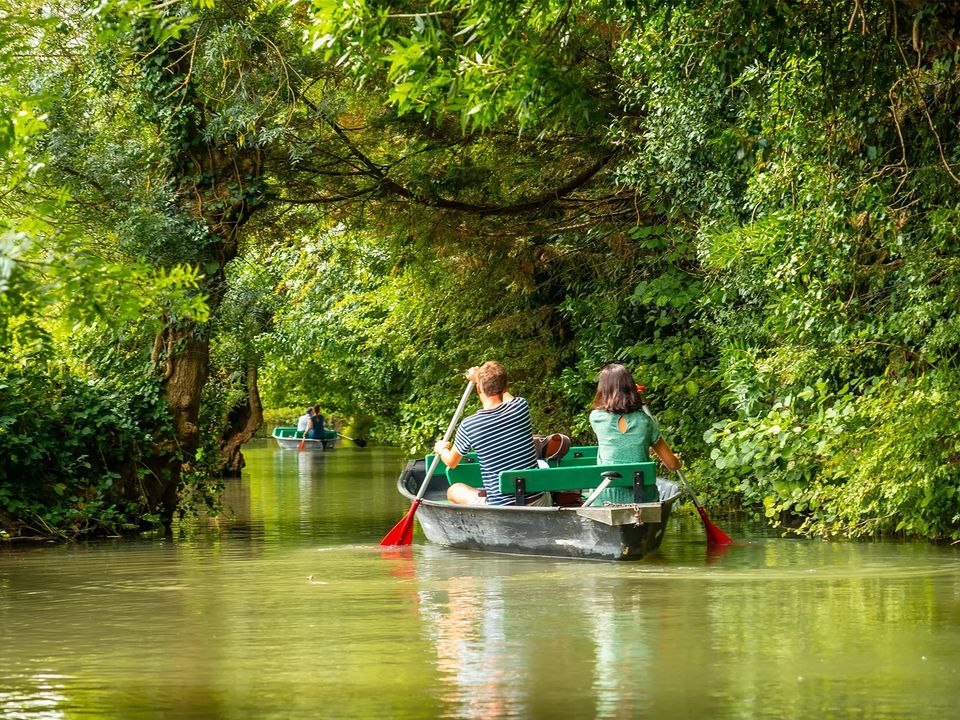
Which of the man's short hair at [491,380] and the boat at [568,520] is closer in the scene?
the boat at [568,520]

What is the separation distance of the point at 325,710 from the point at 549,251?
52.6 ft

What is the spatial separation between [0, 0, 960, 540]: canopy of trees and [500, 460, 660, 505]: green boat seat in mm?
2636

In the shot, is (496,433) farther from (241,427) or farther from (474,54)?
(241,427)

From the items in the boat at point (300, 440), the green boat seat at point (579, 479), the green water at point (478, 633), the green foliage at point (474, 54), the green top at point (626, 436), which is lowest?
the green water at point (478, 633)

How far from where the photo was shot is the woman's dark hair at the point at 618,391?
1370cm

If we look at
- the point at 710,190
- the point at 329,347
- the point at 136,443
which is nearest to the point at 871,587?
the point at 710,190

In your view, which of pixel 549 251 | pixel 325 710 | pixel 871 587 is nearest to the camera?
pixel 325 710

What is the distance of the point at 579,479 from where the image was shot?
45.1 ft

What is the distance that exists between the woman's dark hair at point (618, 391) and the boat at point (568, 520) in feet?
2.04

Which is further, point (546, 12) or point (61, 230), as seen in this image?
point (546, 12)

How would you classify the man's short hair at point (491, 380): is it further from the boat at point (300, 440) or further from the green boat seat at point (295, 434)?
the green boat seat at point (295, 434)

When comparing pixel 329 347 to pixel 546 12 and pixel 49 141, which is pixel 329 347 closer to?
pixel 49 141

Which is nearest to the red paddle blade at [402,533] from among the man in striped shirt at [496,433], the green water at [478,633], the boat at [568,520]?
the green water at [478,633]

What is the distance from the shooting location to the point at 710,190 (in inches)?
703
